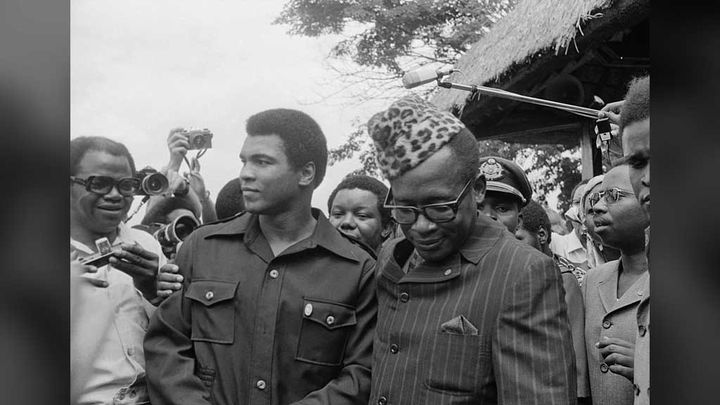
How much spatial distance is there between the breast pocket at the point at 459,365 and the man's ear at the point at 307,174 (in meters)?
0.62

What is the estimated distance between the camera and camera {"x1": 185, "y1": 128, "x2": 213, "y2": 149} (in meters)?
2.36

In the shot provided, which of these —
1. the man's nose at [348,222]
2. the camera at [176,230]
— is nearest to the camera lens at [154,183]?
the camera at [176,230]

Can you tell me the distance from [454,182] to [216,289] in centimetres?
72

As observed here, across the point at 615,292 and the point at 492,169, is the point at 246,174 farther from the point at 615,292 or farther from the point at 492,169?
the point at 615,292

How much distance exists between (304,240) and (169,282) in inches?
15.5

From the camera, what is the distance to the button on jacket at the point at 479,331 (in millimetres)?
1789

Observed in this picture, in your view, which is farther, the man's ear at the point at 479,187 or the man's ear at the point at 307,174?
the man's ear at the point at 307,174

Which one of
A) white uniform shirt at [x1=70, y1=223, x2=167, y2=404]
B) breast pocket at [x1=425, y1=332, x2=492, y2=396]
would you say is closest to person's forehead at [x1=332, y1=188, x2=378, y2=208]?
white uniform shirt at [x1=70, y1=223, x2=167, y2=404]

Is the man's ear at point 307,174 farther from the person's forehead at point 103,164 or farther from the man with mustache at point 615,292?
the man with mustache at point 615,292

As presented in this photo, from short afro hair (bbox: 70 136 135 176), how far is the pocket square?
105 centimetres

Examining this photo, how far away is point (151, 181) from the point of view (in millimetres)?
2322

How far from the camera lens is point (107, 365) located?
2262 mm

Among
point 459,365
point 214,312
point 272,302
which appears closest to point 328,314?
point 272,302
